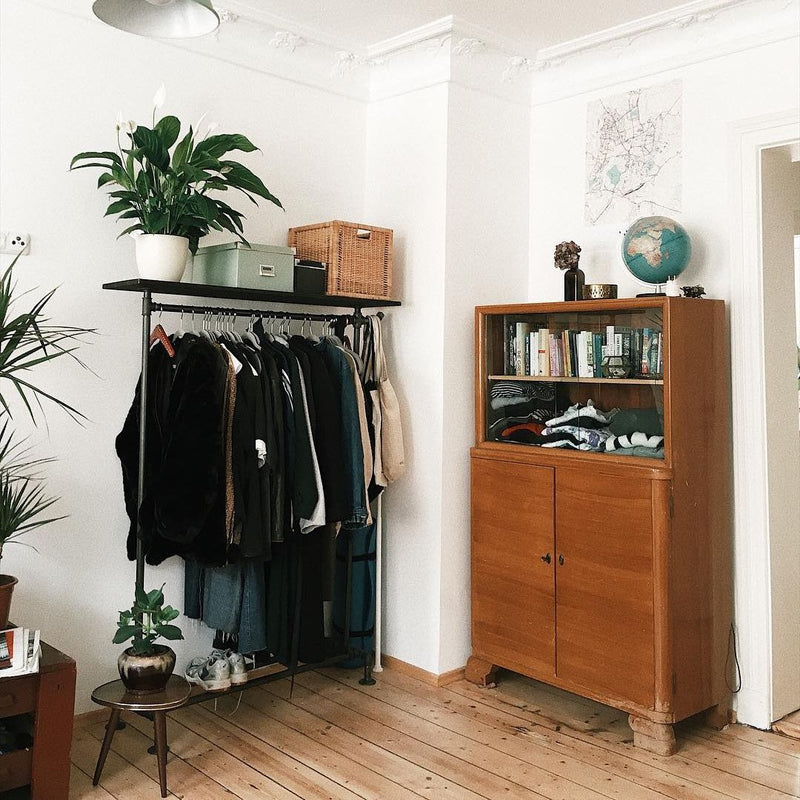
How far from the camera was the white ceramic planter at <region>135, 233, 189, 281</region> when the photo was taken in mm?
3025

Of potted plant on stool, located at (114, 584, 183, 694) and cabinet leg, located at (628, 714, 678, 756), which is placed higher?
potted plant on stool, located at (114, 584, 183, 694)

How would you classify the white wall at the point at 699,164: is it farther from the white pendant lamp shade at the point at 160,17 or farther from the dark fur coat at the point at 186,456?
the white pendant lamp shade at the point at 160,17

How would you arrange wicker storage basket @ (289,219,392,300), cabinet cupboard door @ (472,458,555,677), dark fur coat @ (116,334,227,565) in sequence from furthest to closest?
wicker storage basket @ (289,219,392,300) → cabinet cupboard door @ (472,458,555,677) → dark fur coat @ (116,334,227,565)

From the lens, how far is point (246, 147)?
10.1ft

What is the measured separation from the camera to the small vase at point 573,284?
11.6 feet

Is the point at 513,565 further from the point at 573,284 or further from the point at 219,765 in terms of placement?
the point at 219,765

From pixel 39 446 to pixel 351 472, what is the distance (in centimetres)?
115

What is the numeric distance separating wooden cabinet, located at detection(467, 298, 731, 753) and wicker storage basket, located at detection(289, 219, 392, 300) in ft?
1.63

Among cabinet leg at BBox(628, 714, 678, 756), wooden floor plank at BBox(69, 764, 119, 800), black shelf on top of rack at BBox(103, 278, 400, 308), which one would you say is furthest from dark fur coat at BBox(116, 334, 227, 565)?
cabinet leg at BBox(628, 714, 678, 756)

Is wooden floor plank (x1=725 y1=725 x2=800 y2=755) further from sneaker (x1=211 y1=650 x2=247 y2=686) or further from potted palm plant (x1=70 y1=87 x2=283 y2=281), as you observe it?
potted palm plant (x1=70 y1=87 x2=283 y2=281)

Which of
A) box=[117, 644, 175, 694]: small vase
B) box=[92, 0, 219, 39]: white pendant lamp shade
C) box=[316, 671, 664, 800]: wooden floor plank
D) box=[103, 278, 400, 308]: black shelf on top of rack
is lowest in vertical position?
box=[316, 671, 664, 800]: wooden floor plank

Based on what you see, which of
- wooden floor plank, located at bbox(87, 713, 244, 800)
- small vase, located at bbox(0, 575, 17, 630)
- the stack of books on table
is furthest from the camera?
wooden floor plank, located at bbox(87, 713, 244, 800)

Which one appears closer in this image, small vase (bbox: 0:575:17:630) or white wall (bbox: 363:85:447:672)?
small vase (bbox: 0:575:17:630)

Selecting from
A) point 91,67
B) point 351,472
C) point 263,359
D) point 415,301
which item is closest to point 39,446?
point 263,359
